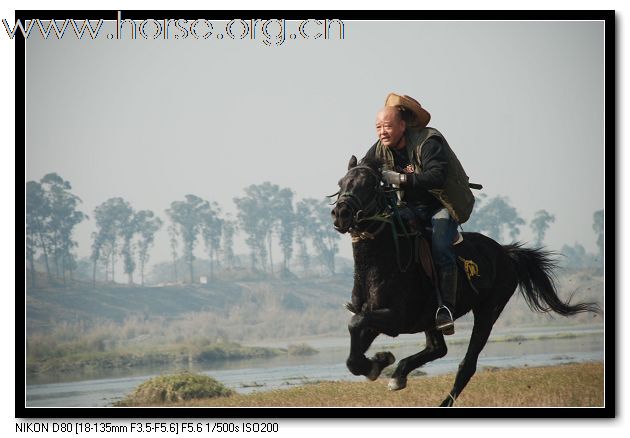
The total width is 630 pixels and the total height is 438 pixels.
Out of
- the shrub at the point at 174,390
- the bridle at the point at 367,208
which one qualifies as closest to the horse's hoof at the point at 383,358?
the bridle at the point at 367,208

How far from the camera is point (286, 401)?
1189cm

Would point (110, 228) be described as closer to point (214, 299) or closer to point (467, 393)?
point (214, 299)

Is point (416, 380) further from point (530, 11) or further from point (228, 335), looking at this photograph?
point (228, 335)

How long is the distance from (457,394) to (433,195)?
206 centimetres

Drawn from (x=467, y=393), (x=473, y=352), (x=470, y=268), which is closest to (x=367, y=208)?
(x=470, y=268)

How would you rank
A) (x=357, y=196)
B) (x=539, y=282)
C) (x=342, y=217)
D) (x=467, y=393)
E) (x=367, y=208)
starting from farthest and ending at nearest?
(x=539, y=282) < (x=467, y=393) < (x=367, y=208) < (x=357, y=196) < (x=342, y=217)

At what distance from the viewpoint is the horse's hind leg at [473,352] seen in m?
11.3

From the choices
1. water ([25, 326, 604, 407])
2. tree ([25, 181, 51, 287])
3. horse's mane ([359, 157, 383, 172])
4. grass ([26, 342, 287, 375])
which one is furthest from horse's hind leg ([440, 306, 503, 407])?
tree ([25, 181, 51, 287])

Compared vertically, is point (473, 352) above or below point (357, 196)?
below

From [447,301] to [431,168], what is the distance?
4.22ft

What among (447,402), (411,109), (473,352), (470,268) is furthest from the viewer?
(473,352)

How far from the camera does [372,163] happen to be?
10.4 m

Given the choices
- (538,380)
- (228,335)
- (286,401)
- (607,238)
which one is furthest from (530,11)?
(228,335)

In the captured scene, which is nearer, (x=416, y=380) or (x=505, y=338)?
(x=416, y=380)
